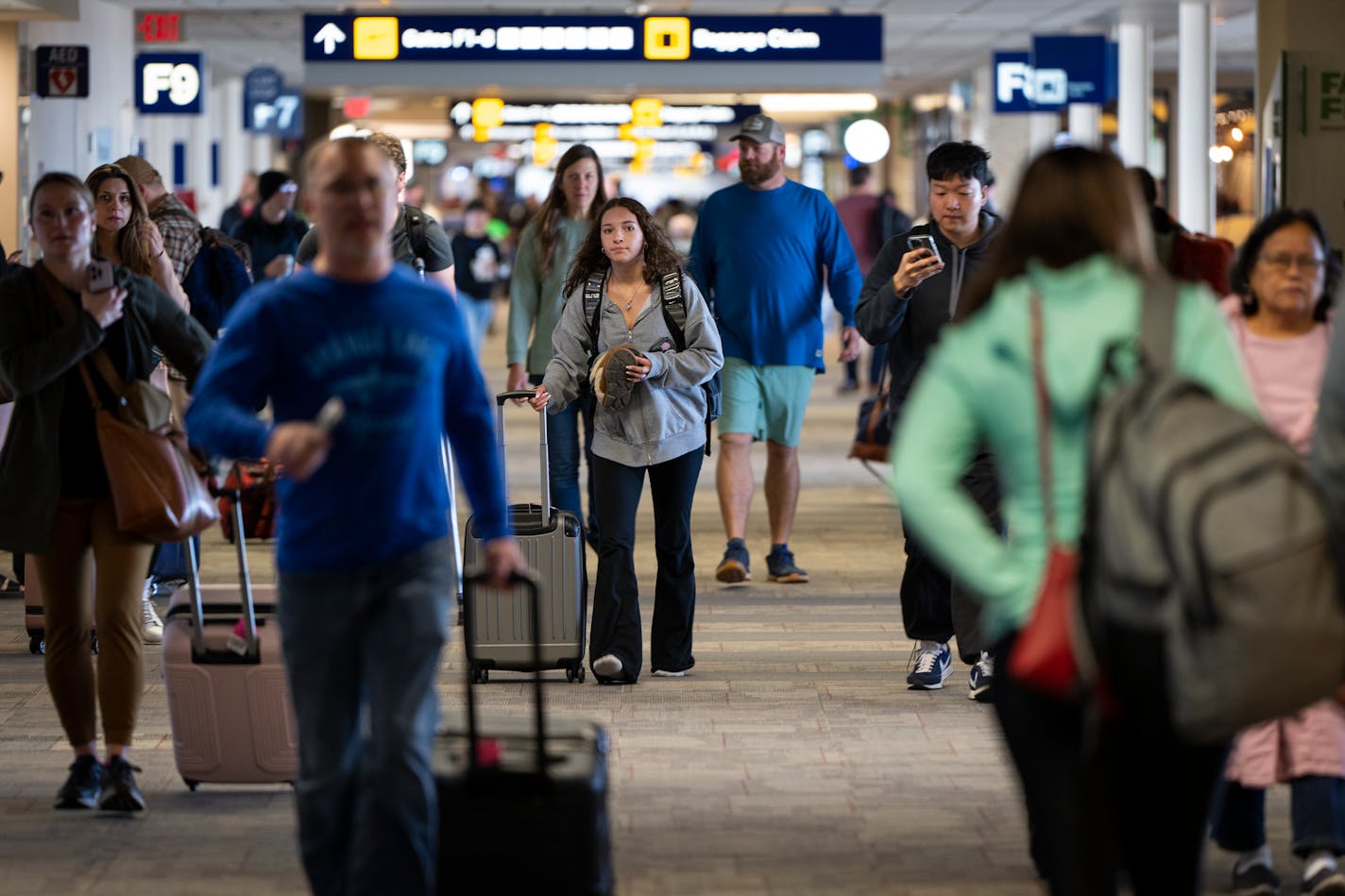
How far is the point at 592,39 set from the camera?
1533 centimetres

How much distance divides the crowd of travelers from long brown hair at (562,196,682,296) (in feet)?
0.04

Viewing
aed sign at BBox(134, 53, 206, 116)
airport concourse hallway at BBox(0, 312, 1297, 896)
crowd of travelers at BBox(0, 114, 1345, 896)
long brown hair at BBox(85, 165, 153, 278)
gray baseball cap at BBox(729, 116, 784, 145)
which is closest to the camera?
crowd of travelers at BBox(0, 114, 1345, 896)

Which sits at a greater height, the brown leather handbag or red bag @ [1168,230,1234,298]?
red bag @ [1168,230,1234,298]

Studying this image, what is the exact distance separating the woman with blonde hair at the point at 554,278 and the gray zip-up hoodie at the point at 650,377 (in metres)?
1.74

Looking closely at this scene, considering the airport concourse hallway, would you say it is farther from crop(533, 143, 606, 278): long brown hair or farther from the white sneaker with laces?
crop(533, 143, 606, 278): long brown hair

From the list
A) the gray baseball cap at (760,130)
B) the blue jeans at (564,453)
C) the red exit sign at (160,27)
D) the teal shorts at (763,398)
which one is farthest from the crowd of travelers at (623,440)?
the red exit sign at (160,27)

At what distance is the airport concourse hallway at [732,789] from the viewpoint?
487 cm

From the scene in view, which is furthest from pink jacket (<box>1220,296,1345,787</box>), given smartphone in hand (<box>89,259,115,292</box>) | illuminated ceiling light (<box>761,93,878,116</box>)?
illuminated ceiling light (<box>761,93,878,116</box>)

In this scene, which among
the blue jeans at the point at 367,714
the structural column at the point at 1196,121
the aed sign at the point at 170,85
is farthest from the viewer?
the aed sign at the point at 170,85

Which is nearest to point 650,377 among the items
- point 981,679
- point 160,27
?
point 981,679

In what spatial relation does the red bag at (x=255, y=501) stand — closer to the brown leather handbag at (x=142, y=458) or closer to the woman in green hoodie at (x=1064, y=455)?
the brown leather handbag at (x=142, y=458)

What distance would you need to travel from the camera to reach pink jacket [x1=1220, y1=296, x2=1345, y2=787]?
14.6ft

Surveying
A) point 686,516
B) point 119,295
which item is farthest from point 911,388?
point 119,295

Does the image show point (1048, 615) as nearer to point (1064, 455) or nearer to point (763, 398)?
point (1064, 455)
